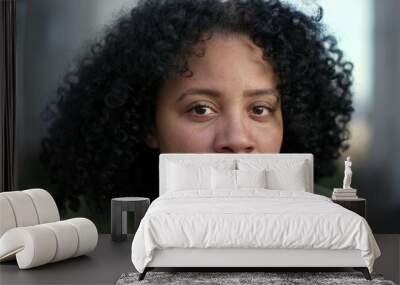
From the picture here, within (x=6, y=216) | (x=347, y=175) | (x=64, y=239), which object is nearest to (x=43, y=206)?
(x=6, y=216)

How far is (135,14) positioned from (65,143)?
1630 millimetres

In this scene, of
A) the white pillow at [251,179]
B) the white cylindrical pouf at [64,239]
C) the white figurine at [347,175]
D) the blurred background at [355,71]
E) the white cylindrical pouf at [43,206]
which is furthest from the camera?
the blurred background at [355,71]

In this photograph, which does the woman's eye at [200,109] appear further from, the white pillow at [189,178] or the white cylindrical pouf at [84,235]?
the white cylindrical pouf at [84,235]

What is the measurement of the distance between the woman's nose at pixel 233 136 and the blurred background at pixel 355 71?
102 centimetres

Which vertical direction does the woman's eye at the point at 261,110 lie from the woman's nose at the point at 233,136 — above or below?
above

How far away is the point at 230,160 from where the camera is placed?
7.13m

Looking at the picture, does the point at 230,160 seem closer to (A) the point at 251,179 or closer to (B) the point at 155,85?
(A) the point at 251,179

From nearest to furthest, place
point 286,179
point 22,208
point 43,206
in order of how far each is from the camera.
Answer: point 22,208
point 43,206
point 286,179

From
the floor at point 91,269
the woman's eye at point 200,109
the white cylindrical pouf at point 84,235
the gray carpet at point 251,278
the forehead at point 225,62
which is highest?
the forehead at point 225,62

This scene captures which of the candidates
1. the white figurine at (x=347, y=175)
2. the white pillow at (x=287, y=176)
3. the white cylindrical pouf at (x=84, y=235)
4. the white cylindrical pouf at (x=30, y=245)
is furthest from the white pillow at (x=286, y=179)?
→ the white cylindrical pouf at (x=30, y=245)

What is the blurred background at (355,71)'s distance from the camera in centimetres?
748

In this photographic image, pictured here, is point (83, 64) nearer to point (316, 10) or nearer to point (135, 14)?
point (135, 14)

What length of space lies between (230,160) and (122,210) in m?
1.24

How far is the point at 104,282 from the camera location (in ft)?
16.8
